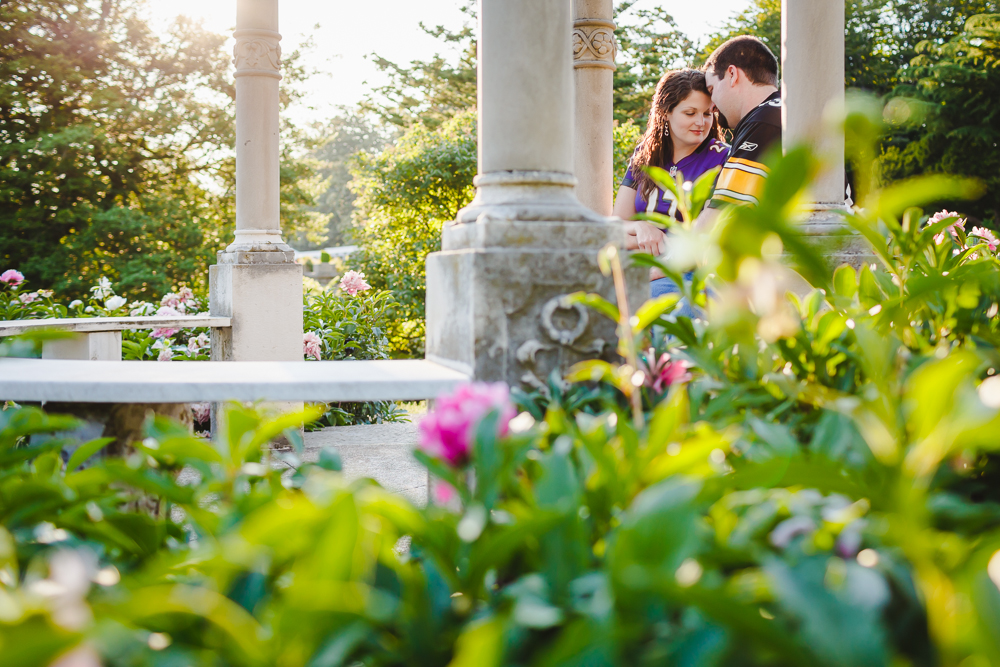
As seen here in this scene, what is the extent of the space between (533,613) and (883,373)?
34.6 inches

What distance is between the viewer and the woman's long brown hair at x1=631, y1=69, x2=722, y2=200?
4.36 m

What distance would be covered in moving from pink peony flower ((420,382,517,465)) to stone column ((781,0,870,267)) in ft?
10.3

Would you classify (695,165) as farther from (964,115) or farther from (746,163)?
(964,115)

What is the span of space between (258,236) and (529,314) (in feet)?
15.2

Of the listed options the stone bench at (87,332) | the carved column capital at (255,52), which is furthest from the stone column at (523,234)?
the carved column capital at (255,52)

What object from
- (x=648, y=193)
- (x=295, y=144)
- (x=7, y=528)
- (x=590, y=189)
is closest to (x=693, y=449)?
(x=7, y=528)

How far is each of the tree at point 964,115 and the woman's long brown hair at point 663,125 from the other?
20831 mm

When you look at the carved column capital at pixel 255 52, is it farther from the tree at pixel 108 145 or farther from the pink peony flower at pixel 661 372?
the tree at pixel 108 145

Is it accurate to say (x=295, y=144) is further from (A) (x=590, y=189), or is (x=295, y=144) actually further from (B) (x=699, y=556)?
(B) (x=699, y=556)

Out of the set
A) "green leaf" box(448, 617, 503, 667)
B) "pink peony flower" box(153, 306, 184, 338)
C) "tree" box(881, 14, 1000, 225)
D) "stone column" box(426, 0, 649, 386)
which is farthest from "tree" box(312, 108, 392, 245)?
"green leaf" box(448, 617, 503, 667)

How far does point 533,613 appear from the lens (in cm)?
101

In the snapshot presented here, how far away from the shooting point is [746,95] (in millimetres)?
4105

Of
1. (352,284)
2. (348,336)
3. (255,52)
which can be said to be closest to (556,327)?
Result: (255,52)

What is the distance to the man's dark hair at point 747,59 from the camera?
4008 mm
